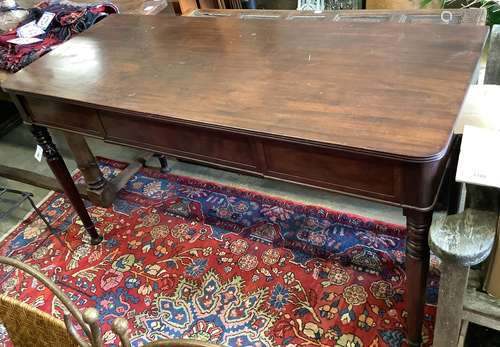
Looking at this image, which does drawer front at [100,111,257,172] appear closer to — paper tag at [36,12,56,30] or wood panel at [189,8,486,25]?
wood panel at [189,8,486,25]

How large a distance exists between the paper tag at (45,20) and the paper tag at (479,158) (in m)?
1.98

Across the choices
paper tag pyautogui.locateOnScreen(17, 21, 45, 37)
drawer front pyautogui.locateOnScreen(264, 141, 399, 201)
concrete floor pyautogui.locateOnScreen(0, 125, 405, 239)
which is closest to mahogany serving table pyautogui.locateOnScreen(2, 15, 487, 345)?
drawer front pyautogui.locateOnScreen(264, 141, 399, 201)

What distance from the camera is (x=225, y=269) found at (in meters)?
1.82

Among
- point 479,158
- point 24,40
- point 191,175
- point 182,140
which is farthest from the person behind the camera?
point 191,175

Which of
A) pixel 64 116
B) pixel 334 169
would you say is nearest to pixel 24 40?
pixel 64 116

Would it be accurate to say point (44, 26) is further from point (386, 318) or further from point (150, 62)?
point (386, 318)

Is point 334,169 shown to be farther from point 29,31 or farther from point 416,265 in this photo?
point 29,31

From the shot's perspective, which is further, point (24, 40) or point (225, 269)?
point (24, 40)

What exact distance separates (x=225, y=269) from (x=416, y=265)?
0.87 meters

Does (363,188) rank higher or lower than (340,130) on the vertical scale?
lower

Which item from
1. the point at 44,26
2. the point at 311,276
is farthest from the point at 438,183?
the point at 44,26

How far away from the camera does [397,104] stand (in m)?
1.06

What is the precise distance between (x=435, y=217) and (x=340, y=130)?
278 millimetres

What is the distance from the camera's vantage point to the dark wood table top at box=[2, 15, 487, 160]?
3.38ft
